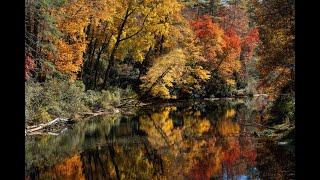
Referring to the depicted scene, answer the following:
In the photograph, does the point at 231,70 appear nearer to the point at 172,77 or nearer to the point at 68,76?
the point at 172,77

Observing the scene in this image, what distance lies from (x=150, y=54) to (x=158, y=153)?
80.4ft

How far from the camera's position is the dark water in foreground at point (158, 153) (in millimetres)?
12289

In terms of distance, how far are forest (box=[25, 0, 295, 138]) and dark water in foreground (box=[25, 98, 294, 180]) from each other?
8.35 feet

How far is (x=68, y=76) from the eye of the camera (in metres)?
25.5

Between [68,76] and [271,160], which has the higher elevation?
[68,76]

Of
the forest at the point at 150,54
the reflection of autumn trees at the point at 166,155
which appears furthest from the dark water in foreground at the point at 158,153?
the forest at the point at 150,54

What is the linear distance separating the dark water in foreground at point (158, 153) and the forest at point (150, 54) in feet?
8.35

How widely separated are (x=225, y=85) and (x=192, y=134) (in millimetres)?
26693

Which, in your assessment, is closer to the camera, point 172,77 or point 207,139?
point 207,139

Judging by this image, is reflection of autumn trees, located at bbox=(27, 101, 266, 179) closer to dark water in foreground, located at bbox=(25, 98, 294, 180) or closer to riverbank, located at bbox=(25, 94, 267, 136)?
dark water in foreground, located at bbox=(25, 98, 294, 180)

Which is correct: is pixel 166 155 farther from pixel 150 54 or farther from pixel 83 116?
pixel 150 54

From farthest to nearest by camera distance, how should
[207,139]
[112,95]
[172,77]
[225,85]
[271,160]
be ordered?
[225,85] → [172,77] → [112,95] → [207,139] → [271,160]

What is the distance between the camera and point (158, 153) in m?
15.5
